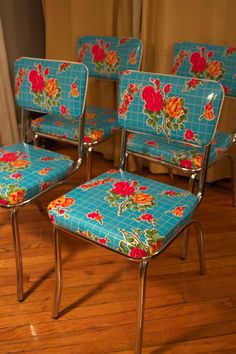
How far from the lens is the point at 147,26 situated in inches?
77.3

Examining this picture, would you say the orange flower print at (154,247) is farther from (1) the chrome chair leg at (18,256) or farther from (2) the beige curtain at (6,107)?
(2) the beige curtain at (6,107)

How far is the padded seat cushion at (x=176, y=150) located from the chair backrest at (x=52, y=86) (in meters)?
0.33

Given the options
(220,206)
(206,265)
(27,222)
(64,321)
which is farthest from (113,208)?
(220,206)

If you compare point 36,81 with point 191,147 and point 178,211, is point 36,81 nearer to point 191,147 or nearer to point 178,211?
point 191,147

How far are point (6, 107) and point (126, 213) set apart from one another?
161cm

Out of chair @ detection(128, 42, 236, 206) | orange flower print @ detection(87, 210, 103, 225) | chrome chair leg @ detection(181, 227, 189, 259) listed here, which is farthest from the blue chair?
orange flower print @ detection(87, 210, 103, 225)

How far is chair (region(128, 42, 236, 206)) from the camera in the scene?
145 cm

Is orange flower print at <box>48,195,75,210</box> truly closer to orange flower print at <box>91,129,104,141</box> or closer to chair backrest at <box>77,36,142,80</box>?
orange flower print at <box>91,129,104,141</box>

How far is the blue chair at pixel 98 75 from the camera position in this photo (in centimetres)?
170

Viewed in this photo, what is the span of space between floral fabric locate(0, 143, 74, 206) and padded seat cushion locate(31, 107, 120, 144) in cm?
21

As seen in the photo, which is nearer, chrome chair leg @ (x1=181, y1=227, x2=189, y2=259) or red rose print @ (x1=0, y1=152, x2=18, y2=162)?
red rose print @ (x1=0, y1=152, x2=18, y2=162)

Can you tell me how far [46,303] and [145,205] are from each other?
58 centimetres

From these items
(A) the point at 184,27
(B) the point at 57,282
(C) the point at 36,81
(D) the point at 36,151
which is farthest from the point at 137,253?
(A) the point at 184,27

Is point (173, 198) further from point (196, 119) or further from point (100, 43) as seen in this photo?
point (100, 43)
